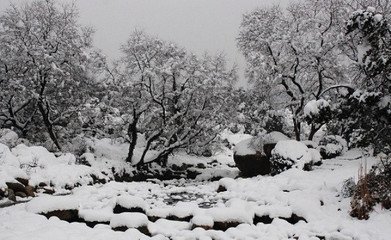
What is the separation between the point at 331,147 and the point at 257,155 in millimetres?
3773

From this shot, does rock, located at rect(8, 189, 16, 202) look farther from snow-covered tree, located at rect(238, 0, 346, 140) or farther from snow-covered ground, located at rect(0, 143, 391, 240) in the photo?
snow-covered tree, located at rect(238, 0, 346, 140)

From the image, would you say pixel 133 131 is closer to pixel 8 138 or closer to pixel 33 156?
pixel 8 138

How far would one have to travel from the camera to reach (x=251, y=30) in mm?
20406

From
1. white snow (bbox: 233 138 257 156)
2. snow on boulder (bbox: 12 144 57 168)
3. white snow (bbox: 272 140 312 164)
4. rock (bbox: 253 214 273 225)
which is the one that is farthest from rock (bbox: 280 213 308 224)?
white snow (bbox: 233 138 257 156)

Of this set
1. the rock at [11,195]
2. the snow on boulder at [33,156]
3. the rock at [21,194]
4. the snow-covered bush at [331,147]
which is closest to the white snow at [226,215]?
the snow on boulder at [33,156]

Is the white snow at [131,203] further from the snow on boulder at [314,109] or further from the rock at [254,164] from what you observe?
the rock at [254,164]

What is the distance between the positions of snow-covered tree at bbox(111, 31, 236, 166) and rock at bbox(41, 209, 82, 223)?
38.9 ft

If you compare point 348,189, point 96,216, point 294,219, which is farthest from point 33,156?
point 348,189

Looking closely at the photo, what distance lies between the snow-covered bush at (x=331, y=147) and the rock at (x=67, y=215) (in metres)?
13.6

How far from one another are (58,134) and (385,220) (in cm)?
1894

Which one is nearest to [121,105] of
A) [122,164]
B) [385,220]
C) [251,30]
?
[122,164]

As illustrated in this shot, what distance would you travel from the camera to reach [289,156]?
15148 millimetres

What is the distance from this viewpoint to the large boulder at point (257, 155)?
1825 cm

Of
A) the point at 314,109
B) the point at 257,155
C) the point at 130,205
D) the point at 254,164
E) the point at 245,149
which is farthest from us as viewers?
the point at 245,149
